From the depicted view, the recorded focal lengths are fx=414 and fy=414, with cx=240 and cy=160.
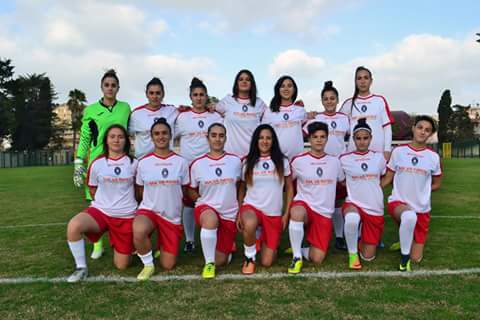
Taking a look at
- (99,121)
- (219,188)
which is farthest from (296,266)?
(99,121)

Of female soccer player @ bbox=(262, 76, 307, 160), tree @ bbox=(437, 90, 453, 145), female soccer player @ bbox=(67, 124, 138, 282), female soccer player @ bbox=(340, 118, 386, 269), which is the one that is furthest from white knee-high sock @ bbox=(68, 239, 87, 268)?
tree @ bbox=(437, 90, 453, 145)

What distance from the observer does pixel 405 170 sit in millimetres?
4469

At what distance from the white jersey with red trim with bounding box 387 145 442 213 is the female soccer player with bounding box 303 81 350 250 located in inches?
28.1

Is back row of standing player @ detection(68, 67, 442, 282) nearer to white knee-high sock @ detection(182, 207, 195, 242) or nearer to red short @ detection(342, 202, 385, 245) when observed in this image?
white knee-high sock @ detection(182, 207, 195, 242)

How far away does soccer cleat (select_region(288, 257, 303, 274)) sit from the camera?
3996 millimetres

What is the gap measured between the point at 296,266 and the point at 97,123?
2.82 m

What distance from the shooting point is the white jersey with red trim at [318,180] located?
14.6 ft

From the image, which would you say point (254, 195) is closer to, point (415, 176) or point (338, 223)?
point (338, 223)

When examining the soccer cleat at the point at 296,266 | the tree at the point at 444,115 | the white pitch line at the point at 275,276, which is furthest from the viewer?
the tree at the point at 444,115

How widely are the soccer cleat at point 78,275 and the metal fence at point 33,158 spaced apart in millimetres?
45408

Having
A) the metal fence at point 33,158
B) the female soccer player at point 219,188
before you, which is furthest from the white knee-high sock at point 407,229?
the metal fence at point 33,158

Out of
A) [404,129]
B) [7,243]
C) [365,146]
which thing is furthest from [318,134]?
[404,129]

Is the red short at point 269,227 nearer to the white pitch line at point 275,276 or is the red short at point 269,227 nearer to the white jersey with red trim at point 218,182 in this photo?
the white jersey with red trim at point 218,182

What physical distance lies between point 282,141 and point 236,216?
1131mm
